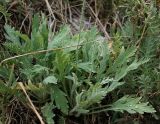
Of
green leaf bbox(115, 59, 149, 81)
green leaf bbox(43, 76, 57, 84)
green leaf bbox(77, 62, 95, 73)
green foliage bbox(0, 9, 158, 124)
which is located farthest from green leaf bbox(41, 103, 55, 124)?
green leaf bbox(115, 59, 149, 81)

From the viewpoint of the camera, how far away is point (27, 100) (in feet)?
5.74

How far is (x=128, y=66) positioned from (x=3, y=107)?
65 centimetres

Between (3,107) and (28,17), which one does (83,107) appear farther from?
(28,17)

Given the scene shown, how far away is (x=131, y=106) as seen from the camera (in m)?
1.74

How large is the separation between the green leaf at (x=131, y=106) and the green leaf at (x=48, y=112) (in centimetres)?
30

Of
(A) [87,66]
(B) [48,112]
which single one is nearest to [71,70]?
(A) [87,66]

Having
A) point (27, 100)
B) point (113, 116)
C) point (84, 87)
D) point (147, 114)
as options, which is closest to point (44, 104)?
point (27, 100)

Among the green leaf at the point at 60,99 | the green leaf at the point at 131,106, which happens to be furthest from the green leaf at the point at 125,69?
the green leaf at the point at 60,99

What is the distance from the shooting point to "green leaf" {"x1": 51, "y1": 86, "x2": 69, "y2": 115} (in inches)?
66.8

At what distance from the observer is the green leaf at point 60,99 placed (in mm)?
1697

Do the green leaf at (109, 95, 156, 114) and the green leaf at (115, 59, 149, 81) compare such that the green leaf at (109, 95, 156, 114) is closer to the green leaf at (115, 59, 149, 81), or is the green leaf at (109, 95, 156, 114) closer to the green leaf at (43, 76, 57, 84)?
the green leaf at (115, 59, 149, 81)

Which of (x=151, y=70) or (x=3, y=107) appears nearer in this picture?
(x=3, y=107)

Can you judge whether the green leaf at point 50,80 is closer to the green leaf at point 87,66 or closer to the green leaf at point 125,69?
the green leaf at point 87,66

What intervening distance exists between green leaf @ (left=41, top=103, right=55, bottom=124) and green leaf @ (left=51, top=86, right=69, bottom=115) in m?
0.03
